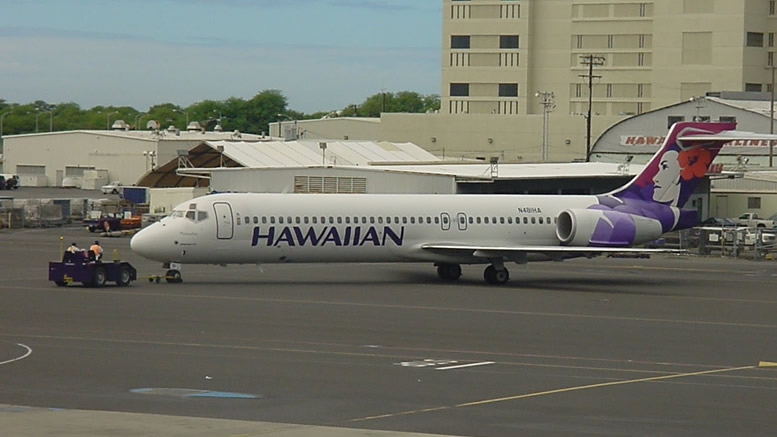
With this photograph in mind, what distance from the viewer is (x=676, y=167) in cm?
4703

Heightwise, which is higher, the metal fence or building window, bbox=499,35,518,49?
building window, bbox=499,35,518,49

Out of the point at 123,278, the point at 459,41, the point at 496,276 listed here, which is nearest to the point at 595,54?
the point at 459,41

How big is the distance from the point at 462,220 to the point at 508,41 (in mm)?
89715

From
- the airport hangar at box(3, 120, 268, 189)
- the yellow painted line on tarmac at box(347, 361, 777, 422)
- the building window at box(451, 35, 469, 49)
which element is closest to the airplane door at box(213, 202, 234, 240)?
the yellow painted line on tarmac at box(347, 361, 777, 422)

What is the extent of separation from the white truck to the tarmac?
29.6 m

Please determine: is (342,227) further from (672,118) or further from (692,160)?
(672,118)

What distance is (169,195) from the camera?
239 ft

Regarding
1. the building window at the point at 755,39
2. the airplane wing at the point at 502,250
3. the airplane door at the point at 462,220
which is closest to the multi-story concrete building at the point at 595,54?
the building window at the point at 755,39

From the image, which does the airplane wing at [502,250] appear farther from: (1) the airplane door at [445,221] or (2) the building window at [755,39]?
(2) the building window at [755,39]

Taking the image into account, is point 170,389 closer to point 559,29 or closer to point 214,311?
point 214,311

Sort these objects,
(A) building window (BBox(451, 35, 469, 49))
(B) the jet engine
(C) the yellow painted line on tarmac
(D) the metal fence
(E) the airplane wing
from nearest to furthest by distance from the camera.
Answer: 1. (C) the yellow painted line on tarmac
2. (E) the airplane wing
3. (B) the jet engine
4. (D) the metal fence
5. (A) building window (BBox(451, 35, 469, 49))

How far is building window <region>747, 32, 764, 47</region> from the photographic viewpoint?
12281 centimetres

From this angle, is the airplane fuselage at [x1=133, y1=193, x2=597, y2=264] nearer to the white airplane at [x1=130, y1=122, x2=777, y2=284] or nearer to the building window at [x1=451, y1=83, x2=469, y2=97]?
the white airplane at [x1=130, y1=122, x2=777, y2=284]

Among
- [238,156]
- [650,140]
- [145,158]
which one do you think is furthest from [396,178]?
[145,158]
